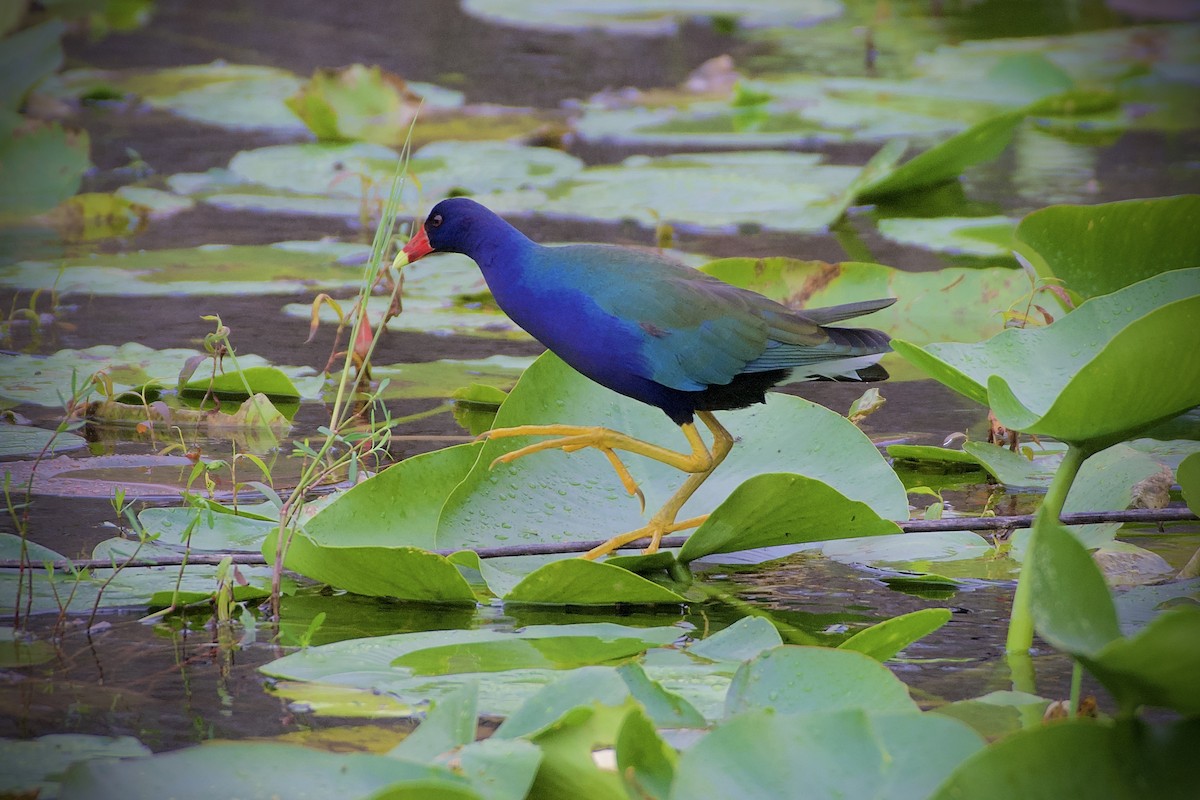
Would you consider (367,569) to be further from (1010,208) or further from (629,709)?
(1010,208)

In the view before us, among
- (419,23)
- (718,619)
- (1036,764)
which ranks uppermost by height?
(419,23)

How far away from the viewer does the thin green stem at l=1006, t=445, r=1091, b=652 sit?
1.86 m

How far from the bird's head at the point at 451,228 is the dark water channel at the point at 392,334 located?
0.34 meters

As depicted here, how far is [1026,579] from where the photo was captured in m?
1.86

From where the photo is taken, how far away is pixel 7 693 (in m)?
1.67

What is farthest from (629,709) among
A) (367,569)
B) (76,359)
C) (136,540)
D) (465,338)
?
(465,338)

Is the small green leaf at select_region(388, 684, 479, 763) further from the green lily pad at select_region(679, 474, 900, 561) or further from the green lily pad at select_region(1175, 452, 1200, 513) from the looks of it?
the green lily pad at select_region(1175, 452, 1200, 513)

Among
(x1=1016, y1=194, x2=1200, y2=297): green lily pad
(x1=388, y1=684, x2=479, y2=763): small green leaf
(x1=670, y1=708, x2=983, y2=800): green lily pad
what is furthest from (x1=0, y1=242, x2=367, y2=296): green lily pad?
(x1=670, y1=708, x2=983, y2=800): green lily pad

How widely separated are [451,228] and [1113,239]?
1.25m

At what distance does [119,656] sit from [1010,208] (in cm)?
367

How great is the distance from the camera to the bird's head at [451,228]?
245 cm

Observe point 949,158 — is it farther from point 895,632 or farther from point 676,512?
point 895,632

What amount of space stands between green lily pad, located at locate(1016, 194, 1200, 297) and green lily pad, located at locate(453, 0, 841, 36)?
5.76m

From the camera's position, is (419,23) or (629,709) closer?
(629,709)
